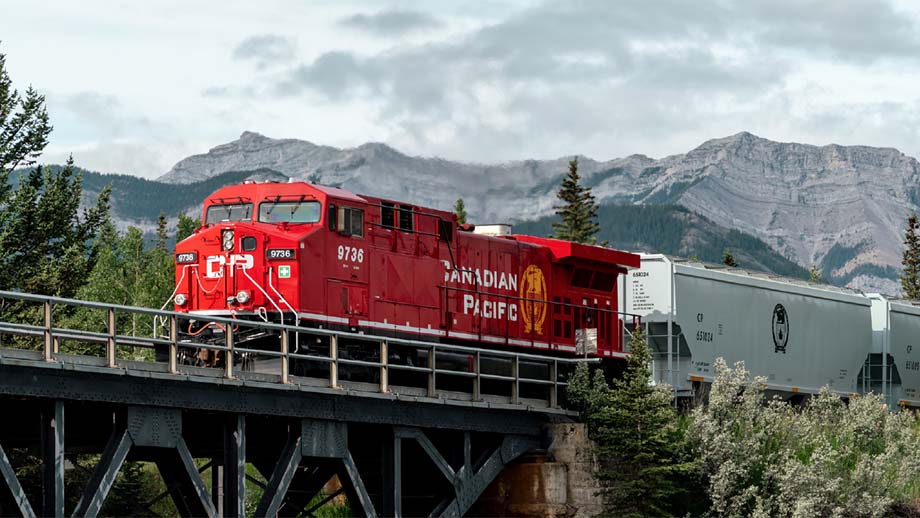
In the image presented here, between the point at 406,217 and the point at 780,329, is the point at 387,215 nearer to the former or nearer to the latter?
the point at 406,217

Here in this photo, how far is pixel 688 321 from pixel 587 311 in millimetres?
5498

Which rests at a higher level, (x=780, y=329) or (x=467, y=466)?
(x=780, y=329)

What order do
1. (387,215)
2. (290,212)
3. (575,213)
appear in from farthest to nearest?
1. (575,213)
2. (387,215)
3. (290,212)

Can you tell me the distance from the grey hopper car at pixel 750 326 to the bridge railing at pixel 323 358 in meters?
7.02

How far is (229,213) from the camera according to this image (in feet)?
103

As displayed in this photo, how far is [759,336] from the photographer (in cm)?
4662

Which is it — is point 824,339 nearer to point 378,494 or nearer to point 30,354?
point 378,494

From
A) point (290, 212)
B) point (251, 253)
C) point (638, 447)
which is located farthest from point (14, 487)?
point (638, 447)

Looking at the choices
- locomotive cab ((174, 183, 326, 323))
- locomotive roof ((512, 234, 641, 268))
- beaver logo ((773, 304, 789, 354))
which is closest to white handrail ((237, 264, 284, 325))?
locomotive cab ((174, 183, 326, 323))

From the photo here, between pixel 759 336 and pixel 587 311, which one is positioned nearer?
pixel 587 311

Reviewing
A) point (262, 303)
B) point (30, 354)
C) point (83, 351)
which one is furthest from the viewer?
point (83, 351)

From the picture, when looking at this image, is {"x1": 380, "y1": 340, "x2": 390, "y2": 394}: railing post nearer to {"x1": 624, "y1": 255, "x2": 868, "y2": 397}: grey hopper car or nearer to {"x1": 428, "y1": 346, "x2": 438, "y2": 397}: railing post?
{"x1": 428, "y1": 346, "x2": 438, "y2": 397}: railing post

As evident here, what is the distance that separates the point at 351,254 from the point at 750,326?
757 inches

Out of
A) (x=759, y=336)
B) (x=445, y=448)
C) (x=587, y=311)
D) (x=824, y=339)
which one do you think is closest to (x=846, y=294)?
(x=824, y=339)
